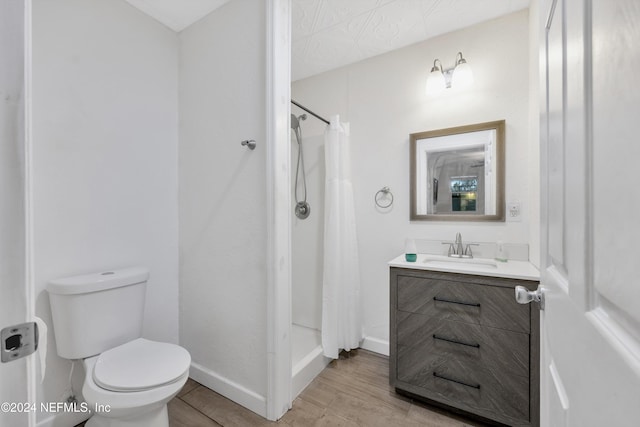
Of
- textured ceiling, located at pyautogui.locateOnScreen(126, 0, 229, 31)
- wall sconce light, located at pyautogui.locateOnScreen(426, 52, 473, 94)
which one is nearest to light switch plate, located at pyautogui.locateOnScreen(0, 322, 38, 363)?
textured ceiling, located at pyautogui.locateOnScreen(126, 0, 229, 31)

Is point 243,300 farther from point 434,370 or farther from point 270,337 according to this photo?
point 434,370

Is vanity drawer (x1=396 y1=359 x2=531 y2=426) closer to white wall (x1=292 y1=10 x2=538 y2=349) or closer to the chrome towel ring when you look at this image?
white wall (x1=292 y1=10 x2=538 y2=349)

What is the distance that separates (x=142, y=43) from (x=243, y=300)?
1.82m

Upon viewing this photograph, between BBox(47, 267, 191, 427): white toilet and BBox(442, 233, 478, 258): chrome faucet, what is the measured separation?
1.74 metres

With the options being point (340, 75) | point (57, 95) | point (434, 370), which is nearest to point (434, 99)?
point (340, 75)

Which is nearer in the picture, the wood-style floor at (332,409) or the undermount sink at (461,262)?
the wood-style floor at (332,409)

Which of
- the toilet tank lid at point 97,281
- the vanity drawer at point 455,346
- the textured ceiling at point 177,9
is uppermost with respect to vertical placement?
the textured ceiling at point 177,9

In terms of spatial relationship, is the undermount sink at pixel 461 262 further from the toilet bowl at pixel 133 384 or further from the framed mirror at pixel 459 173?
the toilet bowl at pixel 133 384

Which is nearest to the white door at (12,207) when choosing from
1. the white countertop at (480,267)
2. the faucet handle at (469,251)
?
the white countertop at (480,267)

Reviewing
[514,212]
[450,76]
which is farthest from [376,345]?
[450,76]

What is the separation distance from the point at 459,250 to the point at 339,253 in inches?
33.7

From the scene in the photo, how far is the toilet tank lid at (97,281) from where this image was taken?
1.24 meters

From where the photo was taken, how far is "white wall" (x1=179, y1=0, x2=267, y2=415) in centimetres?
147

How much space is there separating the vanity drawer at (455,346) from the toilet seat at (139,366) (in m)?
1.21
